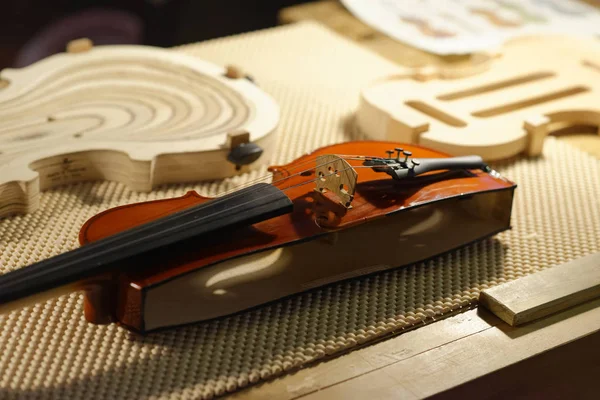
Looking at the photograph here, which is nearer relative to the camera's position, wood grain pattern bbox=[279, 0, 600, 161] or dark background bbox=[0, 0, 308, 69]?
wood grain pattern bbox=[279, 0, 600, 161]

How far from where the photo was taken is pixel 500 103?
51.3 inches

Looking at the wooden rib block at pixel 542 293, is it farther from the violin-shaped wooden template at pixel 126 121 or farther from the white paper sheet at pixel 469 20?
the white paper sheet at pixel 469 20

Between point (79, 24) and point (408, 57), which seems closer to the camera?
point (408, 57)

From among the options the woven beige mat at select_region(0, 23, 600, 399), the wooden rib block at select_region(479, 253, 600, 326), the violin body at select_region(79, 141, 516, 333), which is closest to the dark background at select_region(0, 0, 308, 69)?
the woven beige mat at select_region(0, 23, 600, 399)

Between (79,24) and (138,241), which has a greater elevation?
A: (138,241)

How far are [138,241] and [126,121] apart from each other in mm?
461

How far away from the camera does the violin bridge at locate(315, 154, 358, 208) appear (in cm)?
84

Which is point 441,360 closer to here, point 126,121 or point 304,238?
point 304,238

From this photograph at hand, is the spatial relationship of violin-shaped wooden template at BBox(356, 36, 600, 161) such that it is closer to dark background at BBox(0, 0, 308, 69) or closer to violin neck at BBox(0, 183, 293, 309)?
violin neck at BBox(0, 183, 293, 309)

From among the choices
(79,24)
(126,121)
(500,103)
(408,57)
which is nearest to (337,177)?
(126,121)

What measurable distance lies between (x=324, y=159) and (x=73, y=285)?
0.31 m

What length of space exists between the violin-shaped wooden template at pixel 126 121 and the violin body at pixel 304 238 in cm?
18

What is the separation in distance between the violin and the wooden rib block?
3.9 inches

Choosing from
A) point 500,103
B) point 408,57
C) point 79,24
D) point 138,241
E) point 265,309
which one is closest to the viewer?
point 138,241
